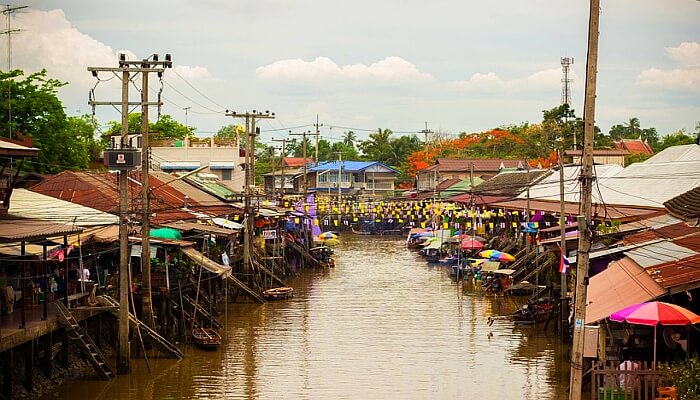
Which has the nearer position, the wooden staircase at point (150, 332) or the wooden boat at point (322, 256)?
the wooden staircase at point (150, 332)

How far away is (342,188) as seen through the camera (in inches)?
3799

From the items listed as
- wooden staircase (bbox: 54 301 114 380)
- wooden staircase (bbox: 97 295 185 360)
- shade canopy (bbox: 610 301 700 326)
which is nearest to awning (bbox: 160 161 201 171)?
wooden staircase (bbox: 97 295 185 360)

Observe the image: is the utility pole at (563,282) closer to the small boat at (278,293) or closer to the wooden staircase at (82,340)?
the wooden staircase at (82,340)

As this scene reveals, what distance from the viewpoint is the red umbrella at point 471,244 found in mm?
51938

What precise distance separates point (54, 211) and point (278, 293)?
14.3m

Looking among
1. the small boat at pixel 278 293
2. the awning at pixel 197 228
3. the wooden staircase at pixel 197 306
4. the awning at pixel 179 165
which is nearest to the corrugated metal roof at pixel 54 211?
the wooden staircase at pixel 197 306

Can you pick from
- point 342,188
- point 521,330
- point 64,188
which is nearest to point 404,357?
point 521,330

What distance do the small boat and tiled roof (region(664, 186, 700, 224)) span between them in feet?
68.8

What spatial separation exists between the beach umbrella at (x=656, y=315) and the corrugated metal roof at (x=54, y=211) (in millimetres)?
15505

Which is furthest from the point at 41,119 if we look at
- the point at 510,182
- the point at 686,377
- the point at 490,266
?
the point at 686,377

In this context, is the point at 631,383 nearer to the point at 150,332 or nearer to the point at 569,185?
the point at 150,332

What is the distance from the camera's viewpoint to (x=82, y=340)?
874 inches

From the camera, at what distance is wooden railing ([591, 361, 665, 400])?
648 inches

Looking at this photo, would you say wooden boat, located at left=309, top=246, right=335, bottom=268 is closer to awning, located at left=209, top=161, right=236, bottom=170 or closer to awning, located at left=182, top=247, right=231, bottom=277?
awning, located at left=209, top=161, right=236, bottom=170
